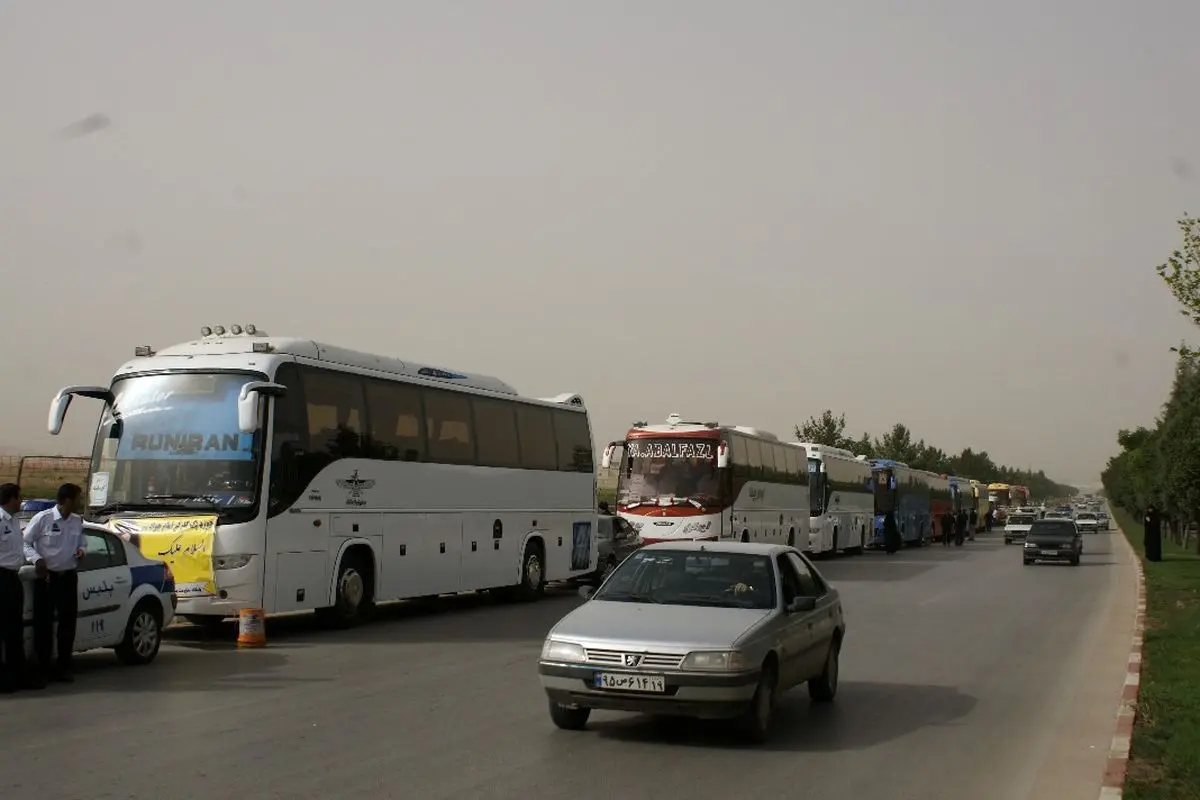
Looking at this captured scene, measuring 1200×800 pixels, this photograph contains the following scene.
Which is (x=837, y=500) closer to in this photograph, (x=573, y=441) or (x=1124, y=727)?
(x=573, y=441)

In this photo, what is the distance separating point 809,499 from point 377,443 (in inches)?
1158

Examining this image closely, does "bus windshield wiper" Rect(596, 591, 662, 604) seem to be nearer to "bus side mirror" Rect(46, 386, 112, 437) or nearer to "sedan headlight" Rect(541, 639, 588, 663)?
"sedan headlight" Rect(541, 639, 588, 663)

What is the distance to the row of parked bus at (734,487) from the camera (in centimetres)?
3681

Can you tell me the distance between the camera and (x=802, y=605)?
1123cm

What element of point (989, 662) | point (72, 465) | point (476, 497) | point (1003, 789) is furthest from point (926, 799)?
point (72, 465)

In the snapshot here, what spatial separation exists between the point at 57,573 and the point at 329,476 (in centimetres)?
640

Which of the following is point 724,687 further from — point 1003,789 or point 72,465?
point 72,465

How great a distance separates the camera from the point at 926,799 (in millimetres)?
8750

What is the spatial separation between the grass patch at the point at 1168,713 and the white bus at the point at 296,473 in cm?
1042

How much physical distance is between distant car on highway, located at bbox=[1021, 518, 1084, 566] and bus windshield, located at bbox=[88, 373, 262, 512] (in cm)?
3165

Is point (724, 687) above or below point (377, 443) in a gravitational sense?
below

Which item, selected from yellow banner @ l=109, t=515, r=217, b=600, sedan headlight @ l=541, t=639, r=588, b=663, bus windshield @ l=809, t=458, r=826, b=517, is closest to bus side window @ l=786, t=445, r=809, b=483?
bus windshield @ l=809, t=458, r=826, b=517

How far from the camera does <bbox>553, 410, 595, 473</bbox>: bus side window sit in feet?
91.7

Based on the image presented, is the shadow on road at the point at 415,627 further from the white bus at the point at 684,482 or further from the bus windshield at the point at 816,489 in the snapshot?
the bus windshield at the point at 816,489
